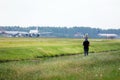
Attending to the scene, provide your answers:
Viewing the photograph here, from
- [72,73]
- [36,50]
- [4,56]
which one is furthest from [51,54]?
[72,73]

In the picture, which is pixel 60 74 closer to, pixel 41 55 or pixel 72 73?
pixel 72 73

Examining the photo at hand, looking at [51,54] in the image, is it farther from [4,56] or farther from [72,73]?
[72,73]

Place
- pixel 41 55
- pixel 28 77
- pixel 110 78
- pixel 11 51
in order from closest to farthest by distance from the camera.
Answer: pixel 110 78 → pixel 28 77 → pixel 11 51 → pixel 41 55

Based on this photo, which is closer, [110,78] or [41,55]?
[110,78]

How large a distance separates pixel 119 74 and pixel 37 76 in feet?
16.1

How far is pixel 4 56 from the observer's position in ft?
158

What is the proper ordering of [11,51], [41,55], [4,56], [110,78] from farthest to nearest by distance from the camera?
[41,55], [11,51], [4,56], [110,78]

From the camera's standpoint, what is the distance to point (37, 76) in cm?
2562

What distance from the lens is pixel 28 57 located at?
51.3 meters

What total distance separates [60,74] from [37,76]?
1.44m

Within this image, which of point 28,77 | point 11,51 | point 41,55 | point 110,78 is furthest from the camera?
point 41,55

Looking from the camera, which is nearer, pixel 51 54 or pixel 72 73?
pixel 72 73

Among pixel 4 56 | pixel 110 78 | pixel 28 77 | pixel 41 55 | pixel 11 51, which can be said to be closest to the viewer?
pixel 110 78

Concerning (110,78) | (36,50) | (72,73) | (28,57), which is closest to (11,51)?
(28,57)
